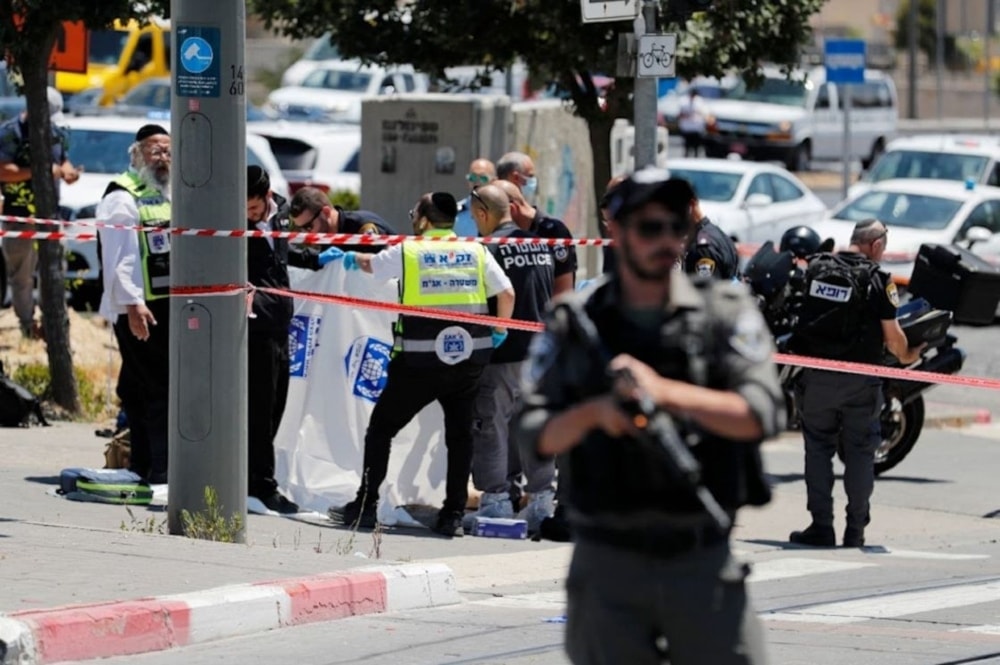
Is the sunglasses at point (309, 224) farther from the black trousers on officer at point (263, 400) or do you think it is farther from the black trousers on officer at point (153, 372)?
the black trousers on officer at point (153, 372)

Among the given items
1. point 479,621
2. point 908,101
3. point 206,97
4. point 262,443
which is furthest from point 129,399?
point 908,101

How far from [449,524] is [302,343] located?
151cm

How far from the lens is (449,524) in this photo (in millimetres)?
10562

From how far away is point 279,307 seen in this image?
35.2 ft

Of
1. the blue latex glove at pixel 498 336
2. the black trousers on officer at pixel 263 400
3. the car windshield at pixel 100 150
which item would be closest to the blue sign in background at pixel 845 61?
the car windshield at pixel 100 150

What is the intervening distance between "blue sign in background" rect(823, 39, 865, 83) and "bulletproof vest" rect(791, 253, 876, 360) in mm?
16437

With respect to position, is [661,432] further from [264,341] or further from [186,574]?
[264,341]

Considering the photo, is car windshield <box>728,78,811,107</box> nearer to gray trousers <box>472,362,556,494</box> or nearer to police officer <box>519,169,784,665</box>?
gray trousers <box>472,362,556,494</box>

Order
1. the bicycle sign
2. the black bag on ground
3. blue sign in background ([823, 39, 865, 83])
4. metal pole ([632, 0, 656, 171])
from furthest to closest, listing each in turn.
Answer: blue sign in background ([823, 39, 865, 83]) < the black bag on ground < metal pole ([632, 0, 656, 171]) < the bicycle sign

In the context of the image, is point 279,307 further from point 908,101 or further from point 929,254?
point 908,101

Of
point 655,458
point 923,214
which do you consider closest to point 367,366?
point 655,458

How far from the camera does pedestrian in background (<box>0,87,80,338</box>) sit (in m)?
15.2

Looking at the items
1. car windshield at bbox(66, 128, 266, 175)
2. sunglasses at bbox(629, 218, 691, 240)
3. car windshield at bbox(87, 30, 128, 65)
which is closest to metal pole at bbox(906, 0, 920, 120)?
car windshield at bbox(87, 30, 128, 65)

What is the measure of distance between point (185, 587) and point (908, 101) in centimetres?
5741
